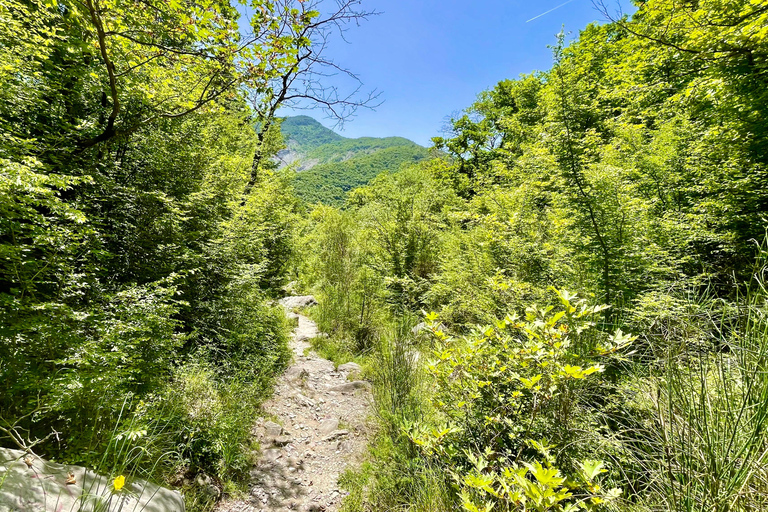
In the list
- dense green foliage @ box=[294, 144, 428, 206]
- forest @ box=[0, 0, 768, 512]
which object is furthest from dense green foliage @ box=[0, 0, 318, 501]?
dense green foliage @ box=[294, 144, 428, 206]

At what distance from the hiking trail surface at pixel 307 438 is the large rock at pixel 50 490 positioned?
1.55 meters

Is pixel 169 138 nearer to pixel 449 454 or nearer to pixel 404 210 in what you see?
pixel 449 454

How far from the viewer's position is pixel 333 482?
336 centimetres

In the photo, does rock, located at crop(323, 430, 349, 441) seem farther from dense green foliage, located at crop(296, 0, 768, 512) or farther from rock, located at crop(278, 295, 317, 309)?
rock, located at crop(278, 295, 317, 309)

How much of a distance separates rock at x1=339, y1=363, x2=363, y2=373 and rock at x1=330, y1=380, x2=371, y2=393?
0.50 metres

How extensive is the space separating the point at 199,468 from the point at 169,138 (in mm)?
4240

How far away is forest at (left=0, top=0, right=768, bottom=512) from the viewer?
163cm

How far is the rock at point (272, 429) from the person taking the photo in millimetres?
3908

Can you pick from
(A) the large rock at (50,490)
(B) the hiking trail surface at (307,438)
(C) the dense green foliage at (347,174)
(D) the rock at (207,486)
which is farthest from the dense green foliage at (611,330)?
(C) the dense green foliage at (347,174)

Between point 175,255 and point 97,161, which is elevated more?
point 97,161

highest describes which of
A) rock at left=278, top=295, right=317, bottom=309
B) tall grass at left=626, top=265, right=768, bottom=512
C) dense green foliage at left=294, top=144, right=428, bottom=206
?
dense green foliage at left=294, top=144, right=428, bottom=206

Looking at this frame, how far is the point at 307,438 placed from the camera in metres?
4.10

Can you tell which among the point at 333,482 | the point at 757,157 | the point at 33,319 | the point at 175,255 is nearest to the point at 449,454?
the point at 333,482

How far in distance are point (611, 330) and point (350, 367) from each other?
456 centimetres
